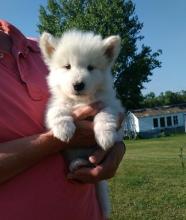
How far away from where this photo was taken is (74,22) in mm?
53625

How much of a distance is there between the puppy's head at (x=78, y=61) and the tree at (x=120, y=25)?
49731mm

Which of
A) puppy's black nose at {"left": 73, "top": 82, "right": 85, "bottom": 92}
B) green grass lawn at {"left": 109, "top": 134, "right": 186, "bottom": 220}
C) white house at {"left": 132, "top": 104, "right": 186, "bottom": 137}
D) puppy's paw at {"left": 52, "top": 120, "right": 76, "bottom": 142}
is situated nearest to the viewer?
puppy's paw at {"left": 52, "top": 120, "right": 76, "bottom": 142}

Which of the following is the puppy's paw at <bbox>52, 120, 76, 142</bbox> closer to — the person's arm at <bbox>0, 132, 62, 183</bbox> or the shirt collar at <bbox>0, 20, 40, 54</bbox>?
the person's arm at <bbox>0, 132, 62, 183</bbox>

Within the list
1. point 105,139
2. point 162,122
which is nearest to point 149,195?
point 105,139

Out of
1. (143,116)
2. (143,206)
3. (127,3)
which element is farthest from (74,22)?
(143,206)

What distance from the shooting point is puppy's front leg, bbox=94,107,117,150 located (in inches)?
132

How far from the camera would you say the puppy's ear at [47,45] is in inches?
152

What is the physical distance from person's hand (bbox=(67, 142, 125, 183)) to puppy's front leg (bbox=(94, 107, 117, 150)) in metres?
0.06

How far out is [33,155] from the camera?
3.08 meters

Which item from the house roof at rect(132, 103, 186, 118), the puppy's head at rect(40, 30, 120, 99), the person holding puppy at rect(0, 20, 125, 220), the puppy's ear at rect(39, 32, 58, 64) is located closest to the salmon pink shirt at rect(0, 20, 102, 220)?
A: the person holding puppy at rect(0, 20, 125, 220)

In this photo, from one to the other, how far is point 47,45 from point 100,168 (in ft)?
3.65

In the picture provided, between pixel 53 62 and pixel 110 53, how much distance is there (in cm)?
43

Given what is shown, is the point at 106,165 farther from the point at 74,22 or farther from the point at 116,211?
the point at 74,22

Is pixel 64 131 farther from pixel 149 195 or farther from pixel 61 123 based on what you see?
pixel 149 195
